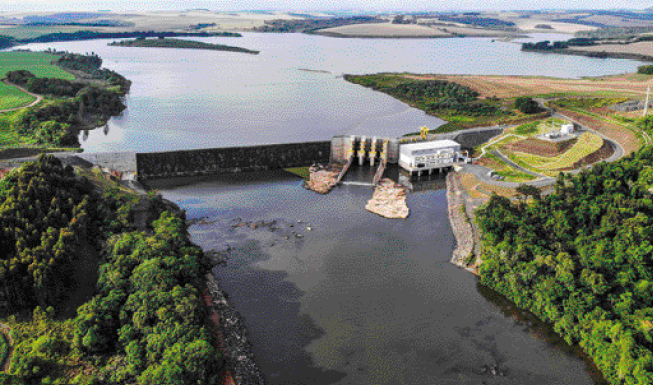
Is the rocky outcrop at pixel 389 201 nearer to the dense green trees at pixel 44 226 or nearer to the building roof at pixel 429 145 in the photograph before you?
the building roof at pixel 429 145

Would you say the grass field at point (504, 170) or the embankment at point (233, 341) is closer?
the embankment at point (233, 341)

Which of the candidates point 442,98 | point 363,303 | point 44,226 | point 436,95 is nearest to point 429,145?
point 363,303

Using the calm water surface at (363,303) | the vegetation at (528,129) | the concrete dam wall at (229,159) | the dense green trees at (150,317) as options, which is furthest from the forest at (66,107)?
the vegetation at (528,129)

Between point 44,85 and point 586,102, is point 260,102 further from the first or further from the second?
point 586,102

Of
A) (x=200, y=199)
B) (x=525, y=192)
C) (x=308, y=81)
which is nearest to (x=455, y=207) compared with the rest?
(x=525, y=192)

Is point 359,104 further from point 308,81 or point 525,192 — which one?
point 525,192
